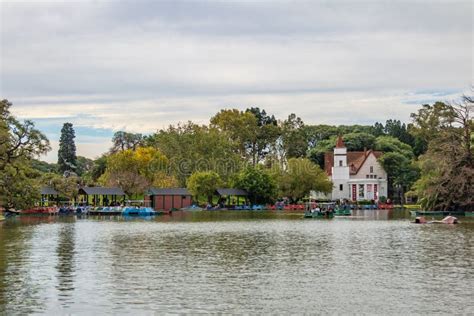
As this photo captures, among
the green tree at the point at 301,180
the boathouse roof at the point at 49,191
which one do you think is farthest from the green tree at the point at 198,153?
the boathouse roof at the point at 49,191

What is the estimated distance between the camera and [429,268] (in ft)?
94.7

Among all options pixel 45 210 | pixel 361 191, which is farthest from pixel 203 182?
pixel 361 191

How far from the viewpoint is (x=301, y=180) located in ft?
385

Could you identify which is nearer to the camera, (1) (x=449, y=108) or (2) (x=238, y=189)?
(1) (x=449, y=108)

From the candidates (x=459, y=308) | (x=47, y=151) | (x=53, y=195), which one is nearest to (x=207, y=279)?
(x=459, y=308)

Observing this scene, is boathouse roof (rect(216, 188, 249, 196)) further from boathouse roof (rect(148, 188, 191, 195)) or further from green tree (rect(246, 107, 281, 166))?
green tree (rect(246, 107, 281, 166))

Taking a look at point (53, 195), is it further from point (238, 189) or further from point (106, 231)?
point (106, 231)

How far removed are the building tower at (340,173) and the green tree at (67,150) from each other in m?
54.1

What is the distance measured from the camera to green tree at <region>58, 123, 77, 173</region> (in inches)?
5984

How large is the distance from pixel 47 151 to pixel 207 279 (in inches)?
1831

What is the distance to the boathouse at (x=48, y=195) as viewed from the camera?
301 ft

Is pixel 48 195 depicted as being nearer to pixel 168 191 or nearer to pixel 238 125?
pixel 168 191

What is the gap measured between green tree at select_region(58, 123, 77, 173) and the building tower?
177 ft

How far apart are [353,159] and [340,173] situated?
5719mm
